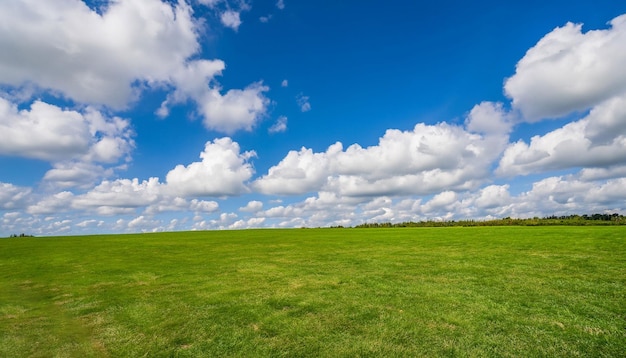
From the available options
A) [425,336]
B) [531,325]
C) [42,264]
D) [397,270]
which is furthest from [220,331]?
[42,264]

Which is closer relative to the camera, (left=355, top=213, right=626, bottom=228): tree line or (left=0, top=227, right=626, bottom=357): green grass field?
(left=0, top=227, right=626, bottom=357): green grass field

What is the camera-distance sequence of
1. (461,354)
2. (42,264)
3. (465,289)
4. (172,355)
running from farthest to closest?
(42,264)
(465,289)
(172,355)
(461,354)

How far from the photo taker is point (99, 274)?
2478cm

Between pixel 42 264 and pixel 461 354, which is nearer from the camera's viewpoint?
pixel 461 354

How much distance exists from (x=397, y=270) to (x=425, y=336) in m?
11.3

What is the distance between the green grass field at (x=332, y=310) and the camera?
34.3ft

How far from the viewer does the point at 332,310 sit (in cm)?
1370

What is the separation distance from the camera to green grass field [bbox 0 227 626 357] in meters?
10.5

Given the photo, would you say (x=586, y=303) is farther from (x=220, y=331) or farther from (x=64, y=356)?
(x=64, y=356)

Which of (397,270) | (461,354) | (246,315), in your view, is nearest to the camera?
(461,354)

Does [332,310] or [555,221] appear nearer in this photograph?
[332,310]

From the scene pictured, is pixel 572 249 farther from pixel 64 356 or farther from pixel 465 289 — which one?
pixel 64 356

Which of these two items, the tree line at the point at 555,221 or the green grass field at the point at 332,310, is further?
the tree line at the point at 555,221

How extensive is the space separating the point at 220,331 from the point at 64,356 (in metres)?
4.68
